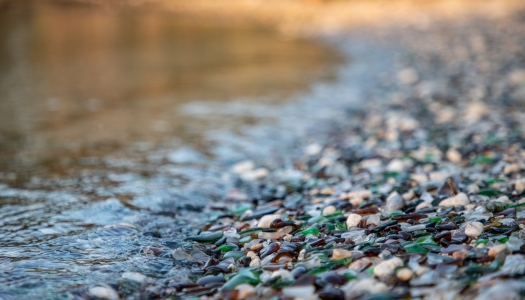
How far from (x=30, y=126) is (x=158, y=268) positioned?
424 centimetres

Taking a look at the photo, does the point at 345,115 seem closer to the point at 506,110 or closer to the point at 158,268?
the point at 506,110

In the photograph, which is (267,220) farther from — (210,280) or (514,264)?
(514,264)

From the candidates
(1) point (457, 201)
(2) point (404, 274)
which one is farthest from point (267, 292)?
(1) point (457, 201)

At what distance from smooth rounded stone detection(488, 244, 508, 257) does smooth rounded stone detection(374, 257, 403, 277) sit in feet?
1.20

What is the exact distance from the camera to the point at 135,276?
2.35 metres

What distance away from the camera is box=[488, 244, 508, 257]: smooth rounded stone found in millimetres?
2098

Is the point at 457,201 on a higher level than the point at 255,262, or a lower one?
higher

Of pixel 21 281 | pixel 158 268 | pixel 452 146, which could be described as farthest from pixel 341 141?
pixel 21 281

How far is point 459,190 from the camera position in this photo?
10.3ft

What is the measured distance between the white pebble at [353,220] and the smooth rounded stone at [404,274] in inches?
26.7

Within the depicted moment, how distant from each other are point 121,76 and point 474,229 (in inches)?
313

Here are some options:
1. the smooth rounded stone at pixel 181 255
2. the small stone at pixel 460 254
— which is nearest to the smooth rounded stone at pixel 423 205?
the small stone at pixel 460 254

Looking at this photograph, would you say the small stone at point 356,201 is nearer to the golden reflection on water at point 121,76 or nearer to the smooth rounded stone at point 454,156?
the smooth rounded stone at point 454,156

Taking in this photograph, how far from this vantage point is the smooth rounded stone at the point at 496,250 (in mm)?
2098
